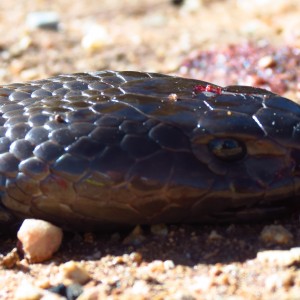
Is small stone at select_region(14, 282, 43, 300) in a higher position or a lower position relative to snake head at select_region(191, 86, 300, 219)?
lower

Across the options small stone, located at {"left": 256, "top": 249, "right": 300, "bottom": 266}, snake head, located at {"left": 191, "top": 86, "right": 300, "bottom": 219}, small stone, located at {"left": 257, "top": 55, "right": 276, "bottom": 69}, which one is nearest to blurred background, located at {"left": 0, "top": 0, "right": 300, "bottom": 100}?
small stone, located at {"left": 257, "top": 55, "right": 276, "bottom": 69}

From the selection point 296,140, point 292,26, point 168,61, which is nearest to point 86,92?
point 296,140

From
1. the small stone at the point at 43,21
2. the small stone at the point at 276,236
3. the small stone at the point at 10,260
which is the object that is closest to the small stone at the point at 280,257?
the small stone at the point at 276,236

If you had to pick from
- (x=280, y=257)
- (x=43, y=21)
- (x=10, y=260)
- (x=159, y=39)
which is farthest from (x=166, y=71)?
(x=280, y=257)

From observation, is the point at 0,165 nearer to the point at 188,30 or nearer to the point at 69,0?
the point at 188,30

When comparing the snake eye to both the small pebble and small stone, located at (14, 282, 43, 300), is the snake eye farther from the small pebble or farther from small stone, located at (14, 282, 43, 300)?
small stone, located at (14, 282, 43, 300)

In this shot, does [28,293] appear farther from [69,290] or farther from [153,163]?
[153,163]
